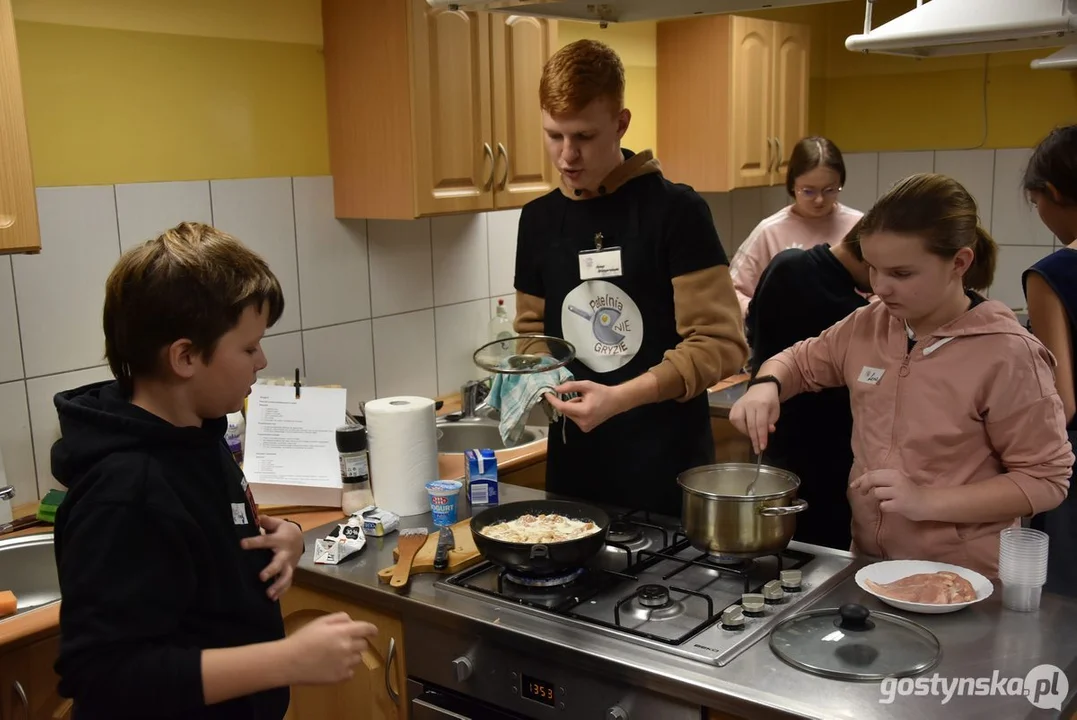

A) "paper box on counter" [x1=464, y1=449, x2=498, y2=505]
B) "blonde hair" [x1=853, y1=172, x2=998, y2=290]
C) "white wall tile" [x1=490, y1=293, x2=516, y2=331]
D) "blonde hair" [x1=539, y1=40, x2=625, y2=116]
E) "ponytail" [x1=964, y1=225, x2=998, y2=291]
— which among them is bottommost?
"paper box on counter" [x1=464, y1=449, x2=498, y2=505]

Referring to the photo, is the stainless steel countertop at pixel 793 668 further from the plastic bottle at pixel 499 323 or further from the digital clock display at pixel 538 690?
the plastic bottle at pixel 499 323

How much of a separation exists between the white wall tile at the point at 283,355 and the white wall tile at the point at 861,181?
9.91ft

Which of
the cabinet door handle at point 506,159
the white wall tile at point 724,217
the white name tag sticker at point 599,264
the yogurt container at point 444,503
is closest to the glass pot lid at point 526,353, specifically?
the white name tag sticker at point 599,264

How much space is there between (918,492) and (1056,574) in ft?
2.74

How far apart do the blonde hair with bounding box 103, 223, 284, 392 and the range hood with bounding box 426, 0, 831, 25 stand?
0.61 metres

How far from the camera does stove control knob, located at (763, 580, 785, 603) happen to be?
60.7 inches

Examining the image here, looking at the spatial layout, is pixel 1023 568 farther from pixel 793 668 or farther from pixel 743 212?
pixel 743 212

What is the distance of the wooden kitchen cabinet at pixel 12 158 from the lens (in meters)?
1.73

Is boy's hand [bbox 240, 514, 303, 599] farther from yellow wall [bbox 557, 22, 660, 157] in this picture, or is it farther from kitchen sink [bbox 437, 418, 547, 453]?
yellow wall [bbox 557, 22, 660, 157]

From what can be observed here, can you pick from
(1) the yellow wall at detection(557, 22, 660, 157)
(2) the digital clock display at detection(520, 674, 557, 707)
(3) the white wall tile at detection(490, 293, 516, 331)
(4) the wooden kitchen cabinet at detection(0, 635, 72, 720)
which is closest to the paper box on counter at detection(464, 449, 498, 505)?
(2) the digital clock display at detection(520, 674, 557, 707)

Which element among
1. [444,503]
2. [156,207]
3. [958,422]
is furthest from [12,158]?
[958,422]

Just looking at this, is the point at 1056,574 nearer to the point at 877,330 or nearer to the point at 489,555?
the point at 877,330

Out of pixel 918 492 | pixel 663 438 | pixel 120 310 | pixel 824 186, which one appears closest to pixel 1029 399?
pixel 918 492

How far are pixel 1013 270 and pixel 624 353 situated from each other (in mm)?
3054
